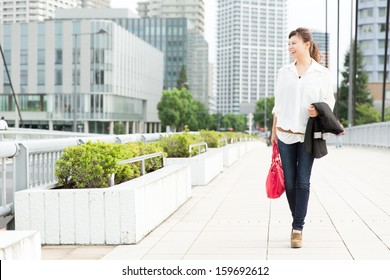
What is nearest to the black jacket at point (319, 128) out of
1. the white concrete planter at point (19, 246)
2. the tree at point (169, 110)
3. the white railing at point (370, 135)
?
the white concrete planter at point (19, 246)

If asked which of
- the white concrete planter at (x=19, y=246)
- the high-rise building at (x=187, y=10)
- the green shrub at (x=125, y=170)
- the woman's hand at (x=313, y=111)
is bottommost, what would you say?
the white concrete planter at (x=19, y=246)

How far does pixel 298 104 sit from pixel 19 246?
10.5 ft

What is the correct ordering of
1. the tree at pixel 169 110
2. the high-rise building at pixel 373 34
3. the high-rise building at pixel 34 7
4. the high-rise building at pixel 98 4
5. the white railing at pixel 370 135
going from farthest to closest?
the high-rise building at pixel 98 4
the high-rise building at pixel 373 34
the tree at pixel 169 110
the white railing at pixel 370 135
the high-rise building at pixel 34 7

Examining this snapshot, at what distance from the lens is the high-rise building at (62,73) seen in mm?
92125

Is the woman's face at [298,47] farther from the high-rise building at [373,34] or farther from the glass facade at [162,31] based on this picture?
the glass facade at [162,31]

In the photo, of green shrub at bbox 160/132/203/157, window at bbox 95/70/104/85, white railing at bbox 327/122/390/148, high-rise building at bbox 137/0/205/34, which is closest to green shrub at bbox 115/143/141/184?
green shrub at bbox 160/132/203/157

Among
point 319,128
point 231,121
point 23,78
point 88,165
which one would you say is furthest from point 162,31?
point 319,128

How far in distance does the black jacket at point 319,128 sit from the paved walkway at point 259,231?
3.02 feet

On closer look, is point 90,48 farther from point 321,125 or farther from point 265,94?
point 265,94

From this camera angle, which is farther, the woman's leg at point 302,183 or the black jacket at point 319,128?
the woman's leg at point 302,183

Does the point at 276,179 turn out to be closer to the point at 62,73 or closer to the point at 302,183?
the point at 302,183

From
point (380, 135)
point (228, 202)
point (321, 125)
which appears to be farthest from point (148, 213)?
point (380, 135)

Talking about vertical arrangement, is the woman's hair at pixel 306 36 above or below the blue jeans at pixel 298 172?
above

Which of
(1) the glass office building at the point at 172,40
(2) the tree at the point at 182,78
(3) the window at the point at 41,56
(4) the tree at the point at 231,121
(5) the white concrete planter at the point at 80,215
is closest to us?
(5) the white concrete planter at the point at 80,215
